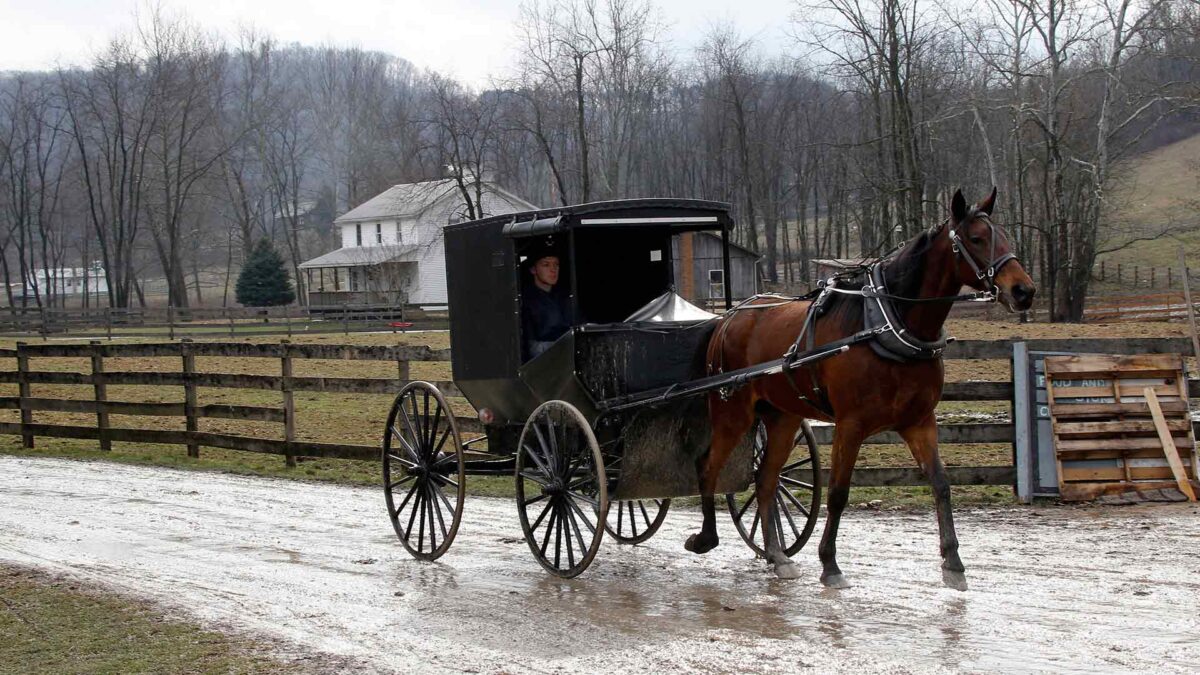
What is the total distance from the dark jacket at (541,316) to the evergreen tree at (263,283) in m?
60.4

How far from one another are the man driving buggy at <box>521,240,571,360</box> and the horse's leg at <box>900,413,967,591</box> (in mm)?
2734

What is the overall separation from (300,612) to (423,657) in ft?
4.26

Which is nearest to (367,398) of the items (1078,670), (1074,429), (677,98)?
(1074,429)

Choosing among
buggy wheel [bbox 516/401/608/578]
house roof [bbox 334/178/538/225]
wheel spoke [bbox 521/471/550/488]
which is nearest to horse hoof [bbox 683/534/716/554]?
buggy wheel [bbox 516/401/608/578]

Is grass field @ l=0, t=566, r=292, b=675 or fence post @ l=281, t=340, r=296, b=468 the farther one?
fence post @ l=281, t=340, r=296, b=468

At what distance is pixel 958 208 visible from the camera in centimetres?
692

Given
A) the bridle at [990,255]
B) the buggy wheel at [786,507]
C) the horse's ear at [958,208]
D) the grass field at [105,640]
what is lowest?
the grass field at [105,640]

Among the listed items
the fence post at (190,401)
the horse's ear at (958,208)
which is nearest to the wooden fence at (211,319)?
the fence post at (190,401)

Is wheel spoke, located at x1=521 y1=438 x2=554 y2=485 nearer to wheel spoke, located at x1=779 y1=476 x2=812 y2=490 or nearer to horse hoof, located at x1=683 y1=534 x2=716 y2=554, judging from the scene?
horse hoof, located at x1=683 y1=534 x2=716 y2=554

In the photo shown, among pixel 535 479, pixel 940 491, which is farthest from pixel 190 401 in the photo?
pixel 940 491

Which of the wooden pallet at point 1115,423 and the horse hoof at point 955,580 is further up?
the wooden pallet at point 1115,423

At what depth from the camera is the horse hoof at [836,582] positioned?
23.6 feet

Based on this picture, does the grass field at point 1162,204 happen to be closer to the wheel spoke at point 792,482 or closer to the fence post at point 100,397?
the fence post at point 100,397

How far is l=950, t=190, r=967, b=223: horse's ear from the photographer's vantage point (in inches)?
271
